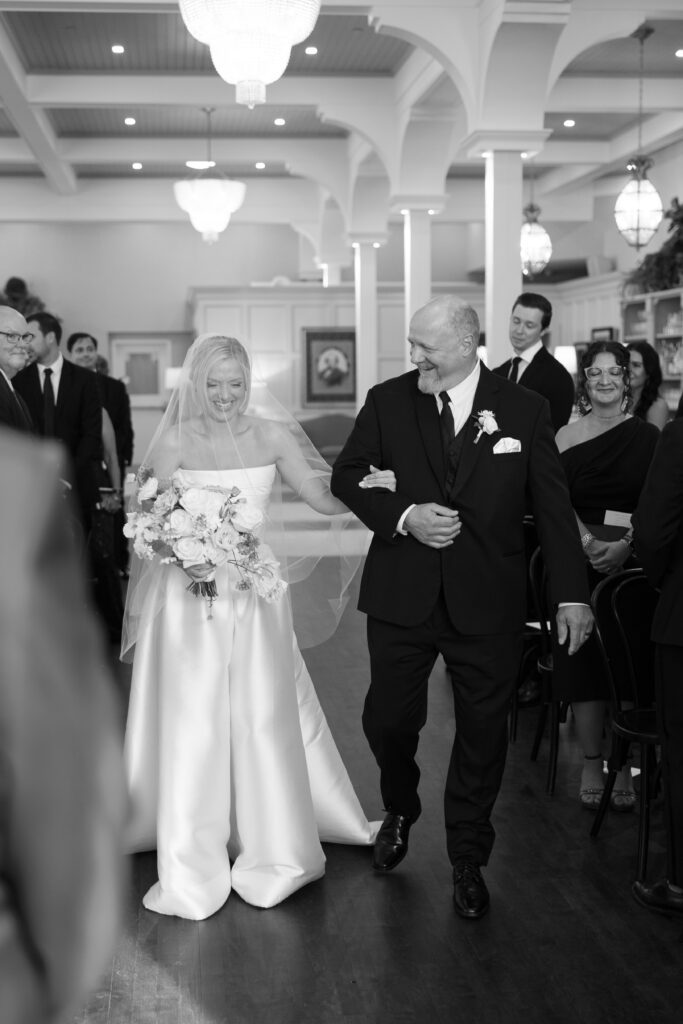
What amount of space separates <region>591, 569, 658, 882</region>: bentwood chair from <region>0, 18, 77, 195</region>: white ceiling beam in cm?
771

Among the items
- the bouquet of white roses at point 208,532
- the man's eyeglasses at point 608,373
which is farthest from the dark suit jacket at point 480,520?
the man's eyeglasses at point 608,373

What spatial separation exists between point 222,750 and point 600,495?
1.91 meters

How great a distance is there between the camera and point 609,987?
10.4 ft

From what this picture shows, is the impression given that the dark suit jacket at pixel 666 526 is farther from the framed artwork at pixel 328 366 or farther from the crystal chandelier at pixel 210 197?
the framed artwork at pixel 328 366

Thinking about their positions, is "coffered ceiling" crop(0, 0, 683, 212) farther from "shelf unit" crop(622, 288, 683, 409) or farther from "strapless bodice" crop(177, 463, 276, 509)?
"strapless bodice" crop(177, 463, 276, 509)

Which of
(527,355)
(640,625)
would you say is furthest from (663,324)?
(640,625)

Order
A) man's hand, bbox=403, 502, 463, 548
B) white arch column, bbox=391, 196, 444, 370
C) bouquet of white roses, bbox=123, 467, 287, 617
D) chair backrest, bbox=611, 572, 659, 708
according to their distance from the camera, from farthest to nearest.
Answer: white arch column, bbox=391, 196, 444, 370, chair backrest, bbox=611, 572, 659, 708, bouquet of white roses, bbox=123, 467, 287, 617, man's hand, bbox=403, 502, 463, 548

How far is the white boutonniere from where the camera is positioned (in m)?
3.54

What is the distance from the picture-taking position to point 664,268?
1297 cm

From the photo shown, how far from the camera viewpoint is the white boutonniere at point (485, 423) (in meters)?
3.54

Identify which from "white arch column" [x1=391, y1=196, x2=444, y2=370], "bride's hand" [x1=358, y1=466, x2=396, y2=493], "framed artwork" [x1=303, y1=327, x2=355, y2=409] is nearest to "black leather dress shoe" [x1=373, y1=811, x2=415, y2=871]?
"bride's hand" [x1=358, y1=466, x2=396, y2=493]

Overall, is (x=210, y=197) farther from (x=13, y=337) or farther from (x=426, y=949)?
(x=426, y=949)

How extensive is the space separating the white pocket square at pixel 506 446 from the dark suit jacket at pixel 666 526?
1.35ft

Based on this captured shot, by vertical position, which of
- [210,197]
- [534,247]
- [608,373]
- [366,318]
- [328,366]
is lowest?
[608,373]
